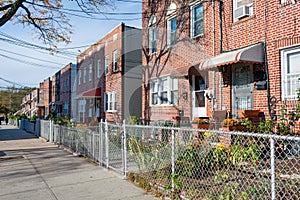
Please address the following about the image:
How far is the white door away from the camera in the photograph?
11.0 m

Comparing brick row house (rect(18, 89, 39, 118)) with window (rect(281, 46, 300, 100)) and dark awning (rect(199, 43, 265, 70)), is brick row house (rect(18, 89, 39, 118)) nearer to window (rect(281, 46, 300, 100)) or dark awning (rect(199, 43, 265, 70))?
dark awning (rect(199, 43, 265, 70))

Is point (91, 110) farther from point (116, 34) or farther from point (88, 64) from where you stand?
point (116, 34)

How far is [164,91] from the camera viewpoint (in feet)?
45.1

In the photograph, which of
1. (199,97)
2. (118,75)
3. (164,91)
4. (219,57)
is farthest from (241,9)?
(118,75)

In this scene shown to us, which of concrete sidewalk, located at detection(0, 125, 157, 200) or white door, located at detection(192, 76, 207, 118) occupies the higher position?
white door, located at detection(192, 76, 207, 118)

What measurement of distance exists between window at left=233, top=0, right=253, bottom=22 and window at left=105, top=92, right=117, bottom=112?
10.9m

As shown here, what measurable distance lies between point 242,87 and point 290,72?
1642 mm

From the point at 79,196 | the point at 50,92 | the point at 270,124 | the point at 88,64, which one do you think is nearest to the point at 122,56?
the point at 88,64

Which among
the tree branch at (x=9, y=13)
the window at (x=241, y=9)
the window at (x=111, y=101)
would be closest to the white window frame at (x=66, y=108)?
the window at (x=111, y=101)

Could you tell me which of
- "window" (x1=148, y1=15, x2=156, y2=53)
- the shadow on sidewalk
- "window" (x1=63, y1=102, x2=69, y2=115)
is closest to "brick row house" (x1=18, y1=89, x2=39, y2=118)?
"window" (x1=63, y1=102, x2=69, y2=115)

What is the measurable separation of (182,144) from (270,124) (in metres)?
3.01

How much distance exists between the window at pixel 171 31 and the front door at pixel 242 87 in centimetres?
447

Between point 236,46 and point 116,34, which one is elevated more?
point 116,34

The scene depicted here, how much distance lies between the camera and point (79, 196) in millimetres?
5340
